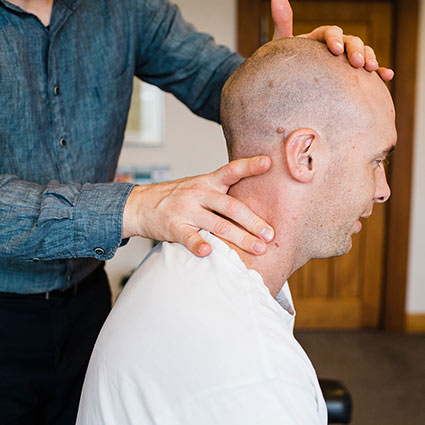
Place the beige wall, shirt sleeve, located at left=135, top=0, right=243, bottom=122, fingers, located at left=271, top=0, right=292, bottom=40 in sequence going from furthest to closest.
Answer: the beige wall → shirt sleeve, located at left=135, top=0, right=243, bottom=122 → fingers, located at left=271, top=0, right=292, bottom=40

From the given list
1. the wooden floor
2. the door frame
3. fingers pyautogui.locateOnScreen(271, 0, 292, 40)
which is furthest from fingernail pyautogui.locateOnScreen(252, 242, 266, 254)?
the door frame

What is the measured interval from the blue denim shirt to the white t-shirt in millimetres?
184

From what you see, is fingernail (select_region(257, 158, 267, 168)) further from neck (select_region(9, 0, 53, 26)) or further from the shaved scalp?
neck (select_region(9, 0, 53, 26))

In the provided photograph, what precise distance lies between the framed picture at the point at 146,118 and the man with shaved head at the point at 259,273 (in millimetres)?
2408

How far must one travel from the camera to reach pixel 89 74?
1.31 meters

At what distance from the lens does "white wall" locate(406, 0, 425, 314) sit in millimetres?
3516

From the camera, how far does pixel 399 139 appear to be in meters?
3.59

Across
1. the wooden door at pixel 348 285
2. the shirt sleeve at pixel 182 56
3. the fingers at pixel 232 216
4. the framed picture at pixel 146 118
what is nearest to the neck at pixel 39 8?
the shirt sleeve at pixel 182 56

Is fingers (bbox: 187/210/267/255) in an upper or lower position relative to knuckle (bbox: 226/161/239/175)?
lower

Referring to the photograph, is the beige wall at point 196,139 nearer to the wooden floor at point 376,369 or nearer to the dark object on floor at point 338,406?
the wooden floor at point 376,369

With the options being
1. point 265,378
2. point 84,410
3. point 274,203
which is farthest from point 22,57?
point 265,378

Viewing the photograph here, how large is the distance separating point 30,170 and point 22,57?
267mm

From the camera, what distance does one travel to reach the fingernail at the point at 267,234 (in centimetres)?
96

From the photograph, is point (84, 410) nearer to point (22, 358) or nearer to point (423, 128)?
point (22, 358)
